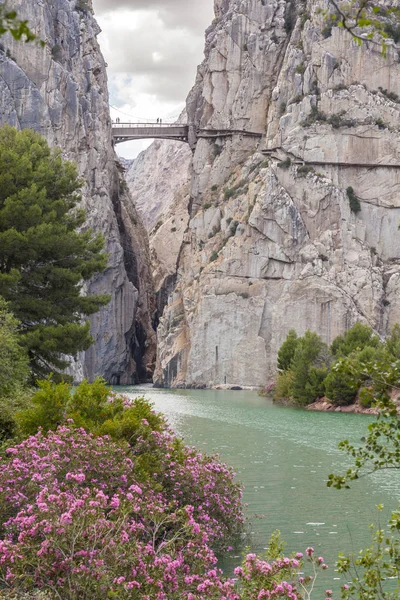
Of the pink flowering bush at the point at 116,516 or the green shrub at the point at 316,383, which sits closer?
the pink flowering bush at the point at 116,516

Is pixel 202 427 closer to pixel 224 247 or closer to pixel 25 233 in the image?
pixel 25 233

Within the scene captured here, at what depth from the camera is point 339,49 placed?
303 feet

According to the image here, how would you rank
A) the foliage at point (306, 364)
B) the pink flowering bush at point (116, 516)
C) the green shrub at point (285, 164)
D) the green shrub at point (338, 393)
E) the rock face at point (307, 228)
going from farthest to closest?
the green shrub at point (285, 164) → the rock face at point (307, 228) → the foliage at point (306, 364) → the green shrub at point (338, 393) → the pink flowering bush at point (116, 516)

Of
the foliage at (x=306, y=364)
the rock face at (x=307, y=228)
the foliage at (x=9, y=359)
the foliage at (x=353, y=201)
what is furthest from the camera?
the foliage at (x=353, y=201)

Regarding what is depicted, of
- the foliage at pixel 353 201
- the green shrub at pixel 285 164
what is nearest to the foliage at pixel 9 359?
the foliage at pixel 353 201

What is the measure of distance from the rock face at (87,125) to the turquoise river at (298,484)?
46.0 meters

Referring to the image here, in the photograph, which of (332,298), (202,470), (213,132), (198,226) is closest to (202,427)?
(202,470)

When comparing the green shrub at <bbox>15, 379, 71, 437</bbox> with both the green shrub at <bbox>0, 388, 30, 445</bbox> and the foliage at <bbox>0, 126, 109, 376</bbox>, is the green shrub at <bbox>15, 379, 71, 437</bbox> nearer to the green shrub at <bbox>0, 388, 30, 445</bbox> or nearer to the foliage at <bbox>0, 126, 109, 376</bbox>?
the green shrub at <bbox>0, 388, 30, 445</bbox>

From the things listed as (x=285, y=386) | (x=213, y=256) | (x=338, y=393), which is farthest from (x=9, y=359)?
(x=213, y=256)

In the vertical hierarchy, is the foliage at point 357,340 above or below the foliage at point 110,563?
above

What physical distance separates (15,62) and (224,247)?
31.3 metres

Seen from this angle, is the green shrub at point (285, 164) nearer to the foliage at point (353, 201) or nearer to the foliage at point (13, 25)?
the foliage at point (353, 201)

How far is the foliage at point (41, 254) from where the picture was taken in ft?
85.0

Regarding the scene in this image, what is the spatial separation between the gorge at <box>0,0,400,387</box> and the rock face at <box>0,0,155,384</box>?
0.22 m
